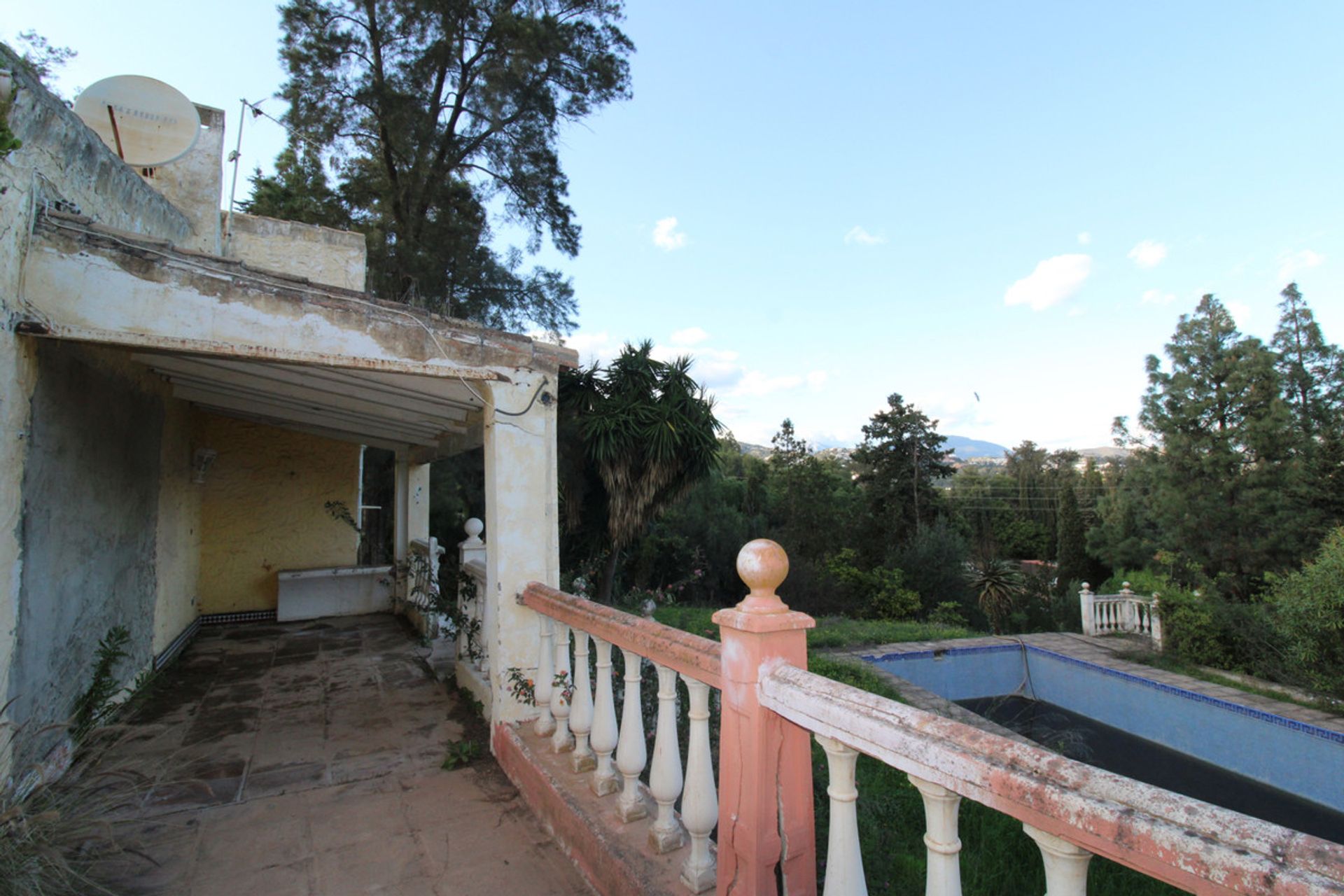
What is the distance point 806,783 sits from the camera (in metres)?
1.55

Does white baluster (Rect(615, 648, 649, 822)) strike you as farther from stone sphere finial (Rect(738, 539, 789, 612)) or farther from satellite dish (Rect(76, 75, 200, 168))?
satellite dish (Rect(76, 75, 200, 168))

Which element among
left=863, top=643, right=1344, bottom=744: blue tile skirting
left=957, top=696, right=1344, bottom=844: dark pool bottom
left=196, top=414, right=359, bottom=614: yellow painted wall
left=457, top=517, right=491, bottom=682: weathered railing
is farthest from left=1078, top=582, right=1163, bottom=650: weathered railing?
left=196, top=414, right=359, bottom=614: yellow painted wall

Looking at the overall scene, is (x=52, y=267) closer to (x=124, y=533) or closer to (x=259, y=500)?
(x=124, y=533)

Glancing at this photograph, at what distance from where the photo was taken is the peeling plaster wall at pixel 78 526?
284cm

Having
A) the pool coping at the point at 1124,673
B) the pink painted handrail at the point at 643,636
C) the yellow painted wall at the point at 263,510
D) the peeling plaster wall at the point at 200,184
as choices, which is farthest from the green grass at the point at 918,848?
the peeling plaster wall at the point at 200,184

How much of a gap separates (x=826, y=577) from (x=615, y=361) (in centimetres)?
1070

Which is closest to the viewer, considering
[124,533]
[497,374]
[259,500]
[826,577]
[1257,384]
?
[497,374]

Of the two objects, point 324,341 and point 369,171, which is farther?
point 369,171

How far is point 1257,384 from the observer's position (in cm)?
1867

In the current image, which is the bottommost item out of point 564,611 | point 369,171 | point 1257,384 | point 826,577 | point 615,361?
point 826,577

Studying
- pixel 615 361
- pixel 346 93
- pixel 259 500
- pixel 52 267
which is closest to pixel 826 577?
pixel 615 361

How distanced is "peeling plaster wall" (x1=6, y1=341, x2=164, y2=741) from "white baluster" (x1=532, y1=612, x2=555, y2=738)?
6.70ft

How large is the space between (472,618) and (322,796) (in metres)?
1.65

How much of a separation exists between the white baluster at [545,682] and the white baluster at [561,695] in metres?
0.05
